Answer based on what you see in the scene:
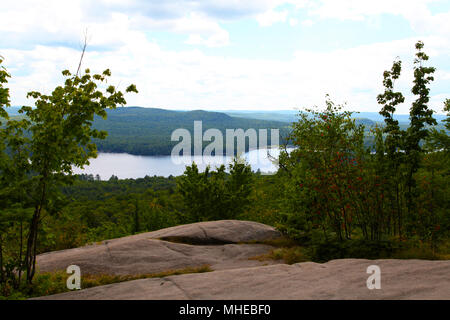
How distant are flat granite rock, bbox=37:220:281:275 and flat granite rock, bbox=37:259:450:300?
268 centimetres

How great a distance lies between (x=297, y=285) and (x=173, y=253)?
5.19 m

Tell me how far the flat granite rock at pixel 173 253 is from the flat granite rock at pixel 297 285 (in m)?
2.68

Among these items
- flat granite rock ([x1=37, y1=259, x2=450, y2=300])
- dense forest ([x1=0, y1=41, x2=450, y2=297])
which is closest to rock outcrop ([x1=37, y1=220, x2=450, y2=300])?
flat granite rock ([x1=37, y1=259, x2=450, y2=300])

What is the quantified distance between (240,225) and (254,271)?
22.5 ft

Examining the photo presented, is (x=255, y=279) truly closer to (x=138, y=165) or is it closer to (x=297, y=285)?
(x=297, y=285)

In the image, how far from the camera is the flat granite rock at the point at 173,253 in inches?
351

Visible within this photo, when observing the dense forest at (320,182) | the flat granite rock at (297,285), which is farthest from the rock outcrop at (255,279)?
the dense forest at (320,182)

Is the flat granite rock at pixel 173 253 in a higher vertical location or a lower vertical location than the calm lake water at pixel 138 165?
lower

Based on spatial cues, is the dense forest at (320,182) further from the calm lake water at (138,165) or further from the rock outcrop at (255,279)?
the calm lake water at (138,165)

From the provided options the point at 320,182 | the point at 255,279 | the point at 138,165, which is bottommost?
the point at 255,279

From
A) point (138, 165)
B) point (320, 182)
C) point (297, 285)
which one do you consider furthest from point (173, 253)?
point (138, 165)

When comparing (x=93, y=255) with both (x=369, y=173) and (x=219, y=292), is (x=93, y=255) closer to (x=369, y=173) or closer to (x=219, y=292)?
(x=219, y=292)

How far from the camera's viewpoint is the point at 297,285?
18.5ft
